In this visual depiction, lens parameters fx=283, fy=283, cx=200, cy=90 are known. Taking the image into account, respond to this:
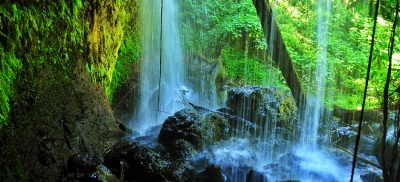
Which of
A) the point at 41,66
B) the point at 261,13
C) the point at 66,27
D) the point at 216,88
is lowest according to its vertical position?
the point at 216,88

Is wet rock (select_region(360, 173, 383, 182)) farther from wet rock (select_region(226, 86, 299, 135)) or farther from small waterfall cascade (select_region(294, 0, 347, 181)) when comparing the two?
wet rock (select_region(226, 86, 299, 135))

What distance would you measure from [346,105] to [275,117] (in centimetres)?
342

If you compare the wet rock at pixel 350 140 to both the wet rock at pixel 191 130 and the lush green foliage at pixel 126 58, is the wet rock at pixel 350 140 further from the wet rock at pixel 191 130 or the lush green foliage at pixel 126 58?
the lush green foliage at pixel 126 58

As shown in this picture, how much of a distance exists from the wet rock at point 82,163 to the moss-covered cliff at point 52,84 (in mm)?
115

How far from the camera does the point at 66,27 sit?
182 inches

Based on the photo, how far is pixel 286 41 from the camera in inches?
481

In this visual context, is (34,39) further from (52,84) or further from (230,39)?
(230,39)

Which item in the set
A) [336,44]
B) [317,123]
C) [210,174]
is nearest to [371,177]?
[317,123]

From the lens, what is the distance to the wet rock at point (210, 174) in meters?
5.38

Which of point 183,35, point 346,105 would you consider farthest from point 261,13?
point 183,35

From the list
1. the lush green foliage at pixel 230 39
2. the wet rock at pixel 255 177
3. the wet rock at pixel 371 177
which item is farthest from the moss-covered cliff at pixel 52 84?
the lush green foliage at pixel 230 39

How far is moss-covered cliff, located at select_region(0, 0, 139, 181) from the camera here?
312cm

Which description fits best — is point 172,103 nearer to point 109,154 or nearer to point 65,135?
point 109,154

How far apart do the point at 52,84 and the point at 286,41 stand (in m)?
10.2
